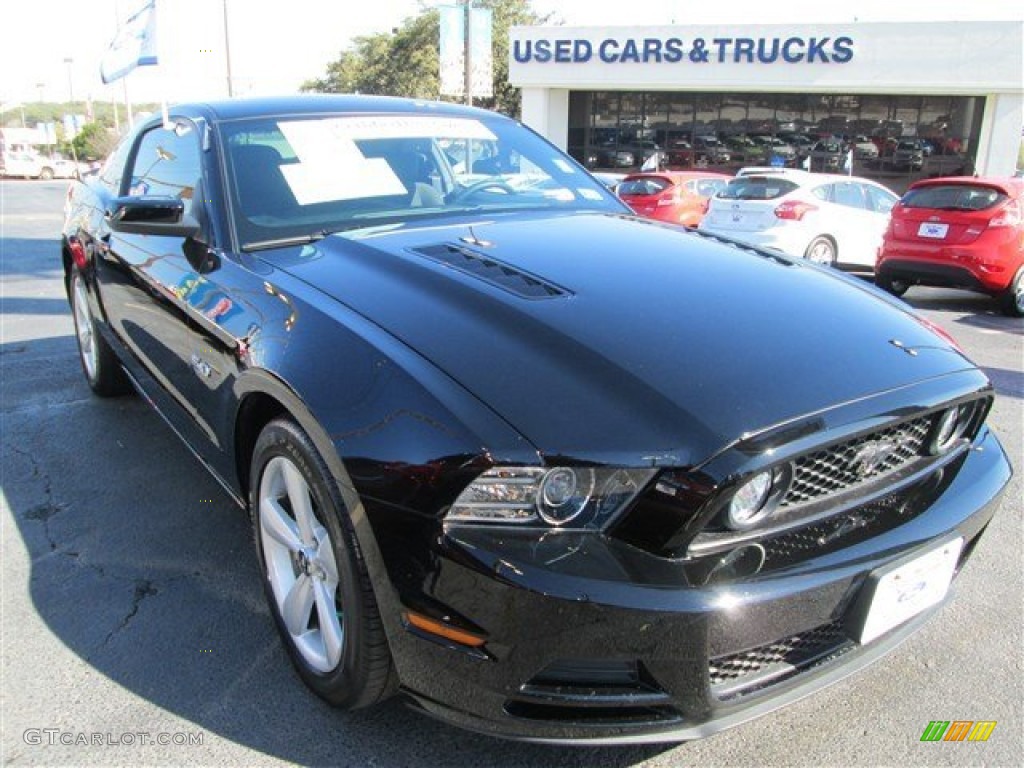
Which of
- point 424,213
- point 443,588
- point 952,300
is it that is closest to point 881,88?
point 952,300

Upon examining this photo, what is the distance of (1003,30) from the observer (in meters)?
21.4

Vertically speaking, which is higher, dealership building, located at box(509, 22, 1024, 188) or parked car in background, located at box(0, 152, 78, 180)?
dealership building, located at box(509, 22, 1024, 188)


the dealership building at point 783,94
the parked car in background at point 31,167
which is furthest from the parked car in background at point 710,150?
the parked car in background at point 31,167

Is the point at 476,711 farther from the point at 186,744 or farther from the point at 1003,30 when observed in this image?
the point at 1003,30

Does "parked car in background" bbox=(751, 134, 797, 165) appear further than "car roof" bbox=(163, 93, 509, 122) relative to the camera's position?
Yes

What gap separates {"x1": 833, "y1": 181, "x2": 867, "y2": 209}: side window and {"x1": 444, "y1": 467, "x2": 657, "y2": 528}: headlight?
33.7ft

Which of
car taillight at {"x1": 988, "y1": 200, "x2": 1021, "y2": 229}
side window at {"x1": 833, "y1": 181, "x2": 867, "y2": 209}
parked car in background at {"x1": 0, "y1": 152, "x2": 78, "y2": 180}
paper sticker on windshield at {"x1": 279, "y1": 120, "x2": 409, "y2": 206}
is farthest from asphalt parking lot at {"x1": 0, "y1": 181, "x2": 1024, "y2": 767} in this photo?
parked car in background at {"x1": 0, "y1": 152, "x2": 78, "y2": 180}

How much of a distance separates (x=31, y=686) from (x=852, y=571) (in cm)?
Result: 222

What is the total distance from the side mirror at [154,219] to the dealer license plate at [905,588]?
2.38 meters

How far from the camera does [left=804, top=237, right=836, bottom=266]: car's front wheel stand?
1038cm

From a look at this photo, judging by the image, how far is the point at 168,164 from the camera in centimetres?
355

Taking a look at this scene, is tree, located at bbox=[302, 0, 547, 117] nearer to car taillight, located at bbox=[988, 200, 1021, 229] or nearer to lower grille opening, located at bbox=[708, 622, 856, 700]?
car taillight, located at bbox=[988, 200, 1021, 229]

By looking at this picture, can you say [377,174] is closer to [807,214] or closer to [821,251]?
[807,214]

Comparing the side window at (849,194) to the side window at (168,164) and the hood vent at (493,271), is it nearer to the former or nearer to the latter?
the side window at (168,164)
